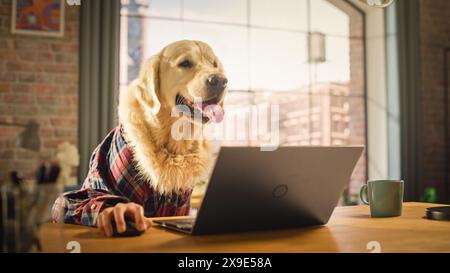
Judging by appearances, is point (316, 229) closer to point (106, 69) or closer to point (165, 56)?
point (165, 56)

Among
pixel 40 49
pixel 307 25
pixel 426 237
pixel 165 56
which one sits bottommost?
pixel 426 237

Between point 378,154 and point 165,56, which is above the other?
point 165,56

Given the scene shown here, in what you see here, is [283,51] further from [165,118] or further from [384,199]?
[384,199]

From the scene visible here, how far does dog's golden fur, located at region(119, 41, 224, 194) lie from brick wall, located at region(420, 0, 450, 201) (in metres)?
3.01

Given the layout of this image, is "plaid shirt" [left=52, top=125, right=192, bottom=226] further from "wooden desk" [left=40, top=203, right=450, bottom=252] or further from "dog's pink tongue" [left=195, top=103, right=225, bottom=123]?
"wooden desk" [left=40, top=203, right=450, bottom=252]

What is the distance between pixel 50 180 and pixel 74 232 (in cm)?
35

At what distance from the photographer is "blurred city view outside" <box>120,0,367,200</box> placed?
3.54m

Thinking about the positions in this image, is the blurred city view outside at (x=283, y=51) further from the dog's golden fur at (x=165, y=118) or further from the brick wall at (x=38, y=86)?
the dog's golden fur at (x=165, y=118)

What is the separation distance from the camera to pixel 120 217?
78cm

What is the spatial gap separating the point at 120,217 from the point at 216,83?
116cm

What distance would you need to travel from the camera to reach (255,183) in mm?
757

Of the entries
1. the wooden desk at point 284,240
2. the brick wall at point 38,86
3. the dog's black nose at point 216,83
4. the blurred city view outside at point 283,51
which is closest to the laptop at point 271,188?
the wooden desk at point 284,240

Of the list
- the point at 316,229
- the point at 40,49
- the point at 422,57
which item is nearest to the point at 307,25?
the point at 422,57

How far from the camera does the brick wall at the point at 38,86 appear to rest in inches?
122
